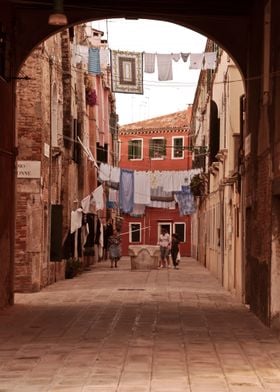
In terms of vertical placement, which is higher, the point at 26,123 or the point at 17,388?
the point at 26,123

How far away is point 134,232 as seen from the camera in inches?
2424

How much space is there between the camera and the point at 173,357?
11.0m

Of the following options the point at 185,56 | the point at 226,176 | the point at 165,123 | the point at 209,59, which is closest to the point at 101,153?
the point at 165,123

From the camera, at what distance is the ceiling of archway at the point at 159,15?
1911 centimetres

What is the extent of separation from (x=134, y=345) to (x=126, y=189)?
3271cm

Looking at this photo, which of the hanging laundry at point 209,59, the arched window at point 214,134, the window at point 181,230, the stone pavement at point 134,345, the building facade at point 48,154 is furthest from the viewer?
the window at point 181,230

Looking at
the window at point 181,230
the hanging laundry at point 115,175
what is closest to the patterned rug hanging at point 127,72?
the hanging laundry at point 115,175

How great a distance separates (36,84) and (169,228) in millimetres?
39338

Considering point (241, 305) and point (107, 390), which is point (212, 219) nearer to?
point (241, 305)

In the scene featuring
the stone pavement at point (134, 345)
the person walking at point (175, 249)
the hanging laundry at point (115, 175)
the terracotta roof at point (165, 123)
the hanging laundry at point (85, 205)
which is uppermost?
the terracotta roof at point (165, 123)

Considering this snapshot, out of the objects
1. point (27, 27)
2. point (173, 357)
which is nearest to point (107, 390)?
point (173, 357)

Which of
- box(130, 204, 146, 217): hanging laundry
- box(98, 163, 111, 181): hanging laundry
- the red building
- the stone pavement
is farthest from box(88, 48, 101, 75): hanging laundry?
the red building

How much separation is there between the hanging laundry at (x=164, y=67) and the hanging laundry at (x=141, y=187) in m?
23.2

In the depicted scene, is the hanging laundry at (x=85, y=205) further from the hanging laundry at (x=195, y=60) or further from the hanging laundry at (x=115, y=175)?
the hanging laundry at (x=195, y=60)
